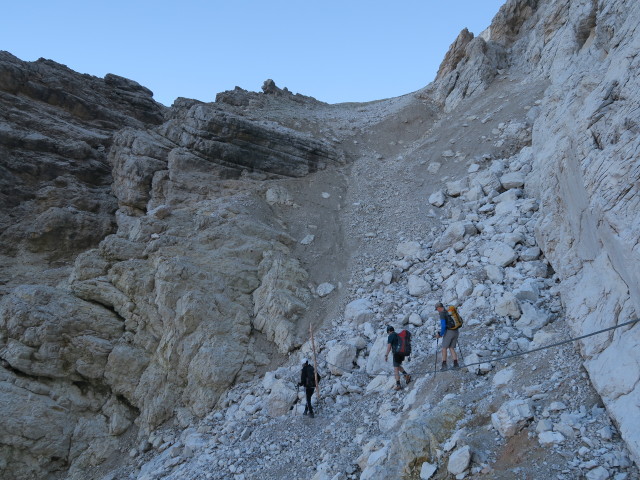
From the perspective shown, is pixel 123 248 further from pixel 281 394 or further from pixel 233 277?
pixel 281 394

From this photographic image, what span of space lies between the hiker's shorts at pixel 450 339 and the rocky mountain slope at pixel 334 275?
590 millimetres

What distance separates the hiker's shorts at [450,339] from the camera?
30.4 ft

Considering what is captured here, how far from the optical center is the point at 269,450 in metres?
9.93

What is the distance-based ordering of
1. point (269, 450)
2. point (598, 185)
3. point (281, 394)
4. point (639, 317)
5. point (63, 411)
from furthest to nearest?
1. point (63, 411)
2. point (281, 394)
3. point (269, 450)
4. point (598, 185)
5. point (639, 317)

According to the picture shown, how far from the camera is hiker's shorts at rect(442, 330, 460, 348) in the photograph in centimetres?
927

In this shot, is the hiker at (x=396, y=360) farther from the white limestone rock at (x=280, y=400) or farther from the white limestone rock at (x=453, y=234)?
the white limestone rock at (x=453, y=234)

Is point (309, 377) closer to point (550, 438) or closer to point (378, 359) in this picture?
point (378, 359)

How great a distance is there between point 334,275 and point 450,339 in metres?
7.49

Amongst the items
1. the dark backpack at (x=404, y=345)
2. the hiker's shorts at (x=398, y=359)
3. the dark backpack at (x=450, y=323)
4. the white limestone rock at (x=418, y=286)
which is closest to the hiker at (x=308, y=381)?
the hiker's shorts at (x=398, y=359)

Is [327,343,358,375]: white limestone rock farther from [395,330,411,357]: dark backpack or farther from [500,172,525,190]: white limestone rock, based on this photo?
[500,172,525,190]: white limestone rock

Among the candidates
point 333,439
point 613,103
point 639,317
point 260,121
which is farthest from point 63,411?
point 260,121

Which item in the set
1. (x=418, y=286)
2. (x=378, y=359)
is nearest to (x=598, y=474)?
(x=378, y=359)

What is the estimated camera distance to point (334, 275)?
16438mm

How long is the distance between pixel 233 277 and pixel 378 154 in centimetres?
1294
